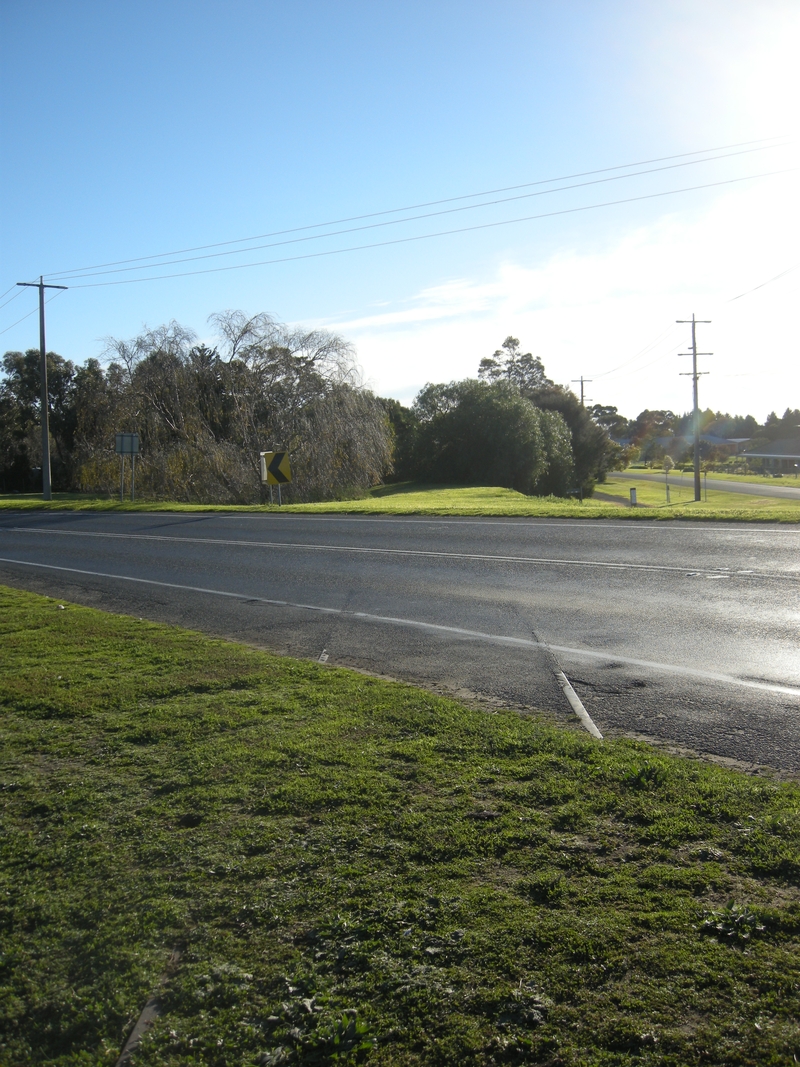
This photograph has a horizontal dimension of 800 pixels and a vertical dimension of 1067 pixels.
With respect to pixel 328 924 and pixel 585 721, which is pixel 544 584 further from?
pixel 328 924

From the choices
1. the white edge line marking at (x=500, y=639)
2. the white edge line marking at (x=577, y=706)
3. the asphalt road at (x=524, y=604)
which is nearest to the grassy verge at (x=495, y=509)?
the asphalt road at (x=524, y=604)

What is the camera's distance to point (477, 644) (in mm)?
7578

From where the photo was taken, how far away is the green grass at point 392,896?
2494 millimetres

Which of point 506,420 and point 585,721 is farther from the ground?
point 506,420

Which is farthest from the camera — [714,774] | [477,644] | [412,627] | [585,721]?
[412,627]

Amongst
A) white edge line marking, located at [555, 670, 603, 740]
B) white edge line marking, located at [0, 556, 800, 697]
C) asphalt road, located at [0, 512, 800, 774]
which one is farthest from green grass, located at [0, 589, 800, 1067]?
white edge line marking, located at [0, 556, 800, 697]

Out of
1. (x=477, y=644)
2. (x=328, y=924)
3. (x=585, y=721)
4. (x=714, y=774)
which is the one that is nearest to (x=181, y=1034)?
(x=328, y=924)

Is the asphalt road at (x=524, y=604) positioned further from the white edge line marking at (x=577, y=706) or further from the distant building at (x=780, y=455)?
the distant building at (x=780, y=455)

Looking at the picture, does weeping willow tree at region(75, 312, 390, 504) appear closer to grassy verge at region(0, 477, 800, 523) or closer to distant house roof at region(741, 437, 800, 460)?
grassy verge at region(0, 477, 800, 523)

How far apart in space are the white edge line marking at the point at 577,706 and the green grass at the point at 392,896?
267 mm

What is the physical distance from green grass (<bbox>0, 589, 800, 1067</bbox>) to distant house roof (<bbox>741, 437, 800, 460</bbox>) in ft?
384

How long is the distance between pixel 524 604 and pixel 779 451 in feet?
391

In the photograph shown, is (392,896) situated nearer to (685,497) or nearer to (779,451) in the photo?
(685,497)

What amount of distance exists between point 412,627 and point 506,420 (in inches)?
1885
